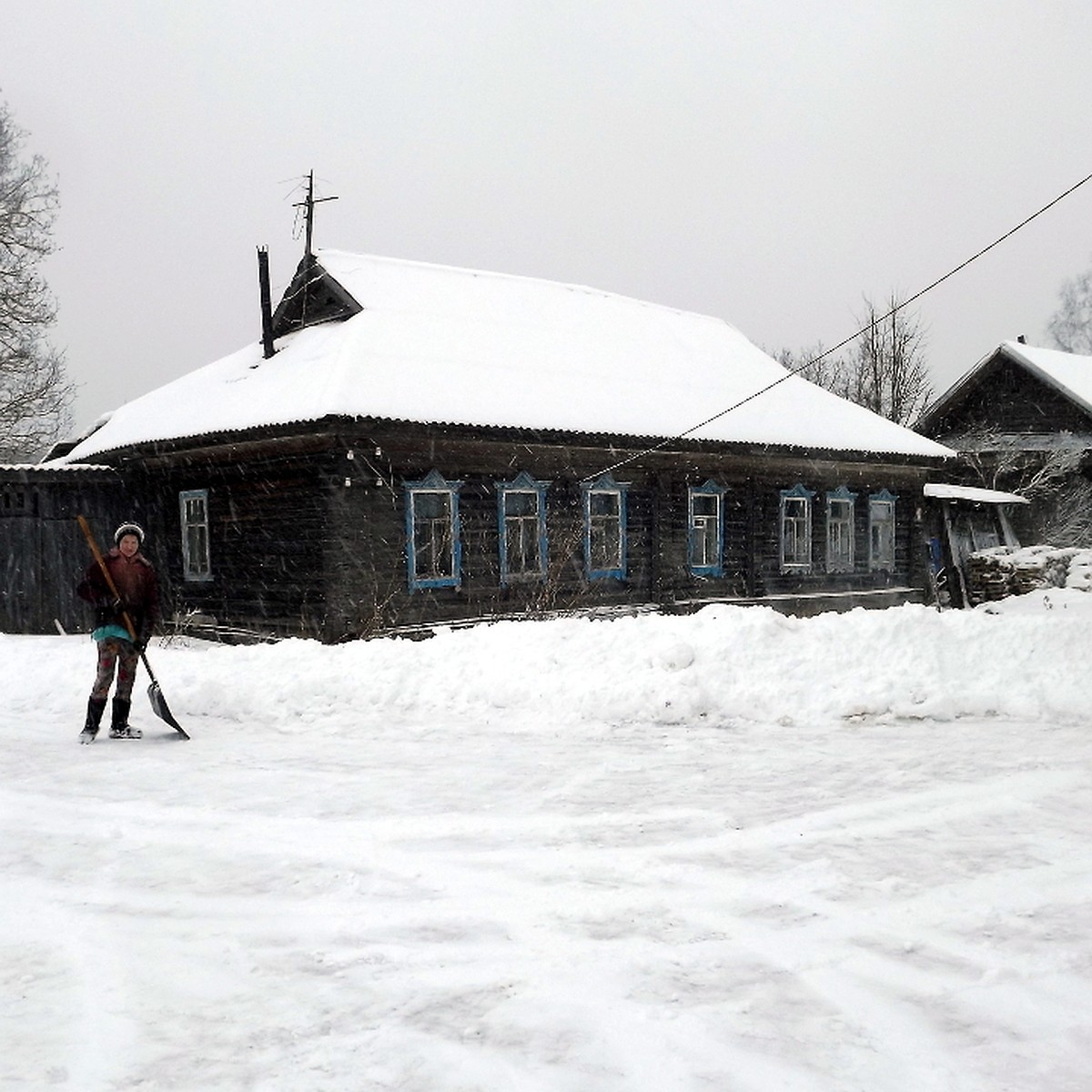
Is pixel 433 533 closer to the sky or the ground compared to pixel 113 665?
closer to the sky

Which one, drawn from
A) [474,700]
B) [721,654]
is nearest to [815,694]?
[721,654]

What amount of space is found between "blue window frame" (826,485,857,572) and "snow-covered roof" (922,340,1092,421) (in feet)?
37.5

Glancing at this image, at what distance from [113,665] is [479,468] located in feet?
24.7

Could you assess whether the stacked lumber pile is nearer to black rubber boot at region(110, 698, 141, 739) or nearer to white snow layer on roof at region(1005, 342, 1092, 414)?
white snow layer on roof at region(1005, 342, 1092, 414)

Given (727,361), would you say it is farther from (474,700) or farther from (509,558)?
(474,700)

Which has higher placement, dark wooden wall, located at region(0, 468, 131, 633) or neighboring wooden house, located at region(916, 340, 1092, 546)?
neighboring wooden house, located at region(916, 340, 1092, 546)

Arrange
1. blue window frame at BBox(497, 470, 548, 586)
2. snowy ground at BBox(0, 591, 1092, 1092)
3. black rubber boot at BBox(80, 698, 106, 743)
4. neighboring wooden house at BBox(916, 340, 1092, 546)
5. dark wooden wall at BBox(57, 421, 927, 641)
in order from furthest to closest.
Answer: neighboring wooden house at BBox(916, 340, 1092, 546)
blue window frame at BBox(497, 470, 548, 586)
dark wooden wall at BBox(57, 421, 927, 641)
black rubber boot at BBox(80, 698, 106, 743)
snowy ground at BBox(0, 591, 1092, 1092)

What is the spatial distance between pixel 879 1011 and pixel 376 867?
2526 millimetres

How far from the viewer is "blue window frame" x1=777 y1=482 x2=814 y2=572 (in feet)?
64.4

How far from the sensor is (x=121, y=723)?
28.1ft

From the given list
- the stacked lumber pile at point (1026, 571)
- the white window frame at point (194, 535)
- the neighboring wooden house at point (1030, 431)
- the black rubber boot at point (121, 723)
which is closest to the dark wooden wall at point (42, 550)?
the white window frame at point (194, 535)

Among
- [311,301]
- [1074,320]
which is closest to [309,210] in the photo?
[311,301]

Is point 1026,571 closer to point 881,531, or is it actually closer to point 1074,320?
point 881,531

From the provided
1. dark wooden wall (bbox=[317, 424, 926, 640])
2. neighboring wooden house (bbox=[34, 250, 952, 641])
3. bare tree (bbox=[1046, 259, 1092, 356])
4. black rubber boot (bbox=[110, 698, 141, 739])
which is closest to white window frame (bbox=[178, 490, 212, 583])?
neighboring wooden house (bbox=[34, 250, 952, 641])
